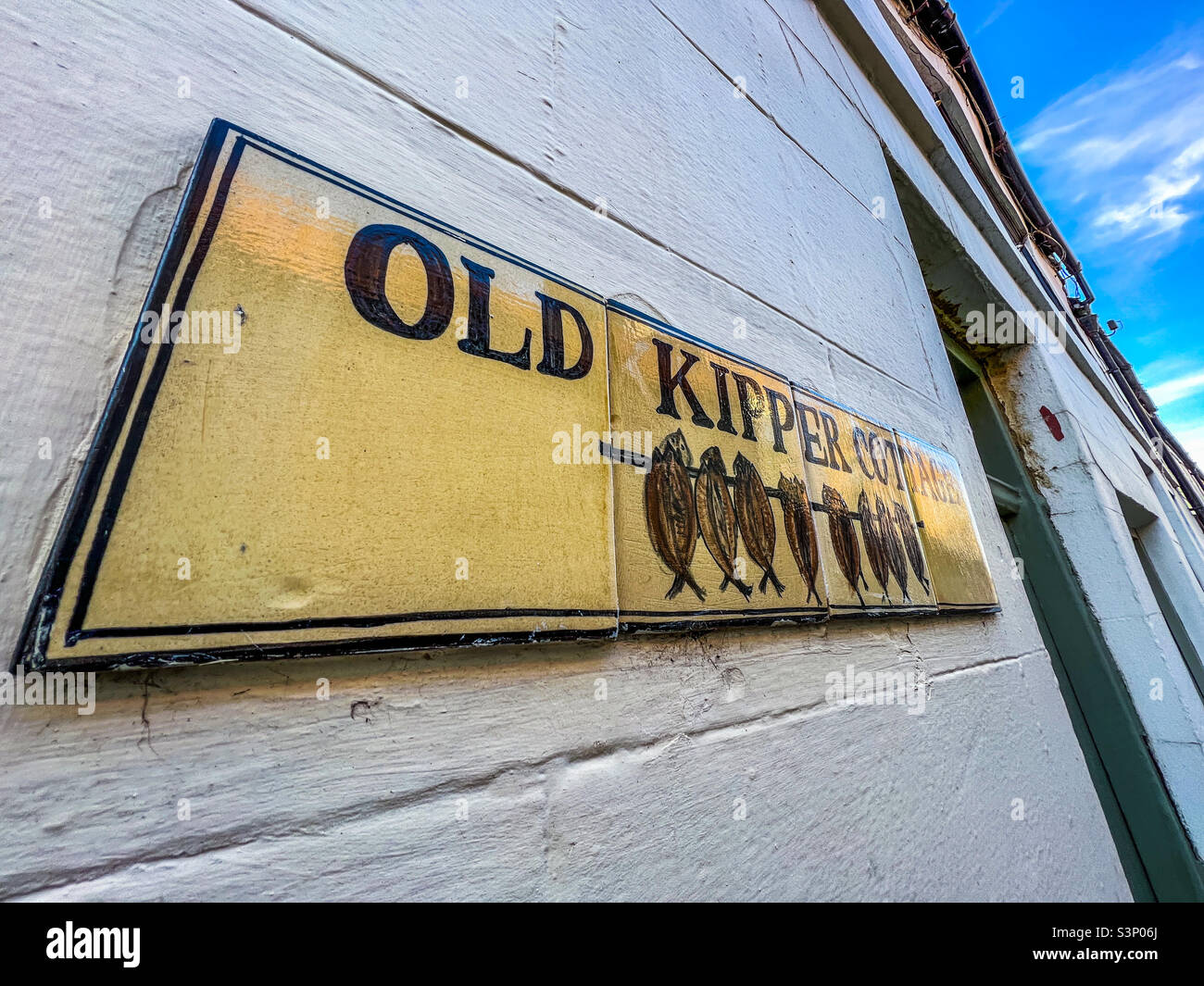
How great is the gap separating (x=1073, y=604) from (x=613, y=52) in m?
2.22

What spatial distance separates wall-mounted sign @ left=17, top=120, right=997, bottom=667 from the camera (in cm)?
26

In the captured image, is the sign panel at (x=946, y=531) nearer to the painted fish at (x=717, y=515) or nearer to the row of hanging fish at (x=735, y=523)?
the row of hanging fish at (x=735, y=523)

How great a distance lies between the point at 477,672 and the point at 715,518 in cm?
28

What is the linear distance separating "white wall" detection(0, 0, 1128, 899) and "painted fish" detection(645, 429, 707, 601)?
0.24 ft

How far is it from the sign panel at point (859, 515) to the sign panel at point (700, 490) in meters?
0.04

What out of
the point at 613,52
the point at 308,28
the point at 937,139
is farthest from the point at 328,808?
the point at 937,139

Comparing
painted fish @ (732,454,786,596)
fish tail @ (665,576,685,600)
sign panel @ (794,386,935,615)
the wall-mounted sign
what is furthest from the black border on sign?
sign panel @ (794,386,935,615)

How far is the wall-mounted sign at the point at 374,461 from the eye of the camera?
26cm

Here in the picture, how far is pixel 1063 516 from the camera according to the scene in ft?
6.23

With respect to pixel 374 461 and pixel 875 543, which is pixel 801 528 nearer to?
pixel 875 543

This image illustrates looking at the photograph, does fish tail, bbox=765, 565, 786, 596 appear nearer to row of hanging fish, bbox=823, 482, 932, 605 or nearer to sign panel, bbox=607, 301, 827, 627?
sign panel, bbox=607, 301, 827, 627

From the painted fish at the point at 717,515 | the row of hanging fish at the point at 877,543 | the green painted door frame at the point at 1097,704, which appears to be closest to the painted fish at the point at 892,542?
the row of hanging fish at the point at 877,543
